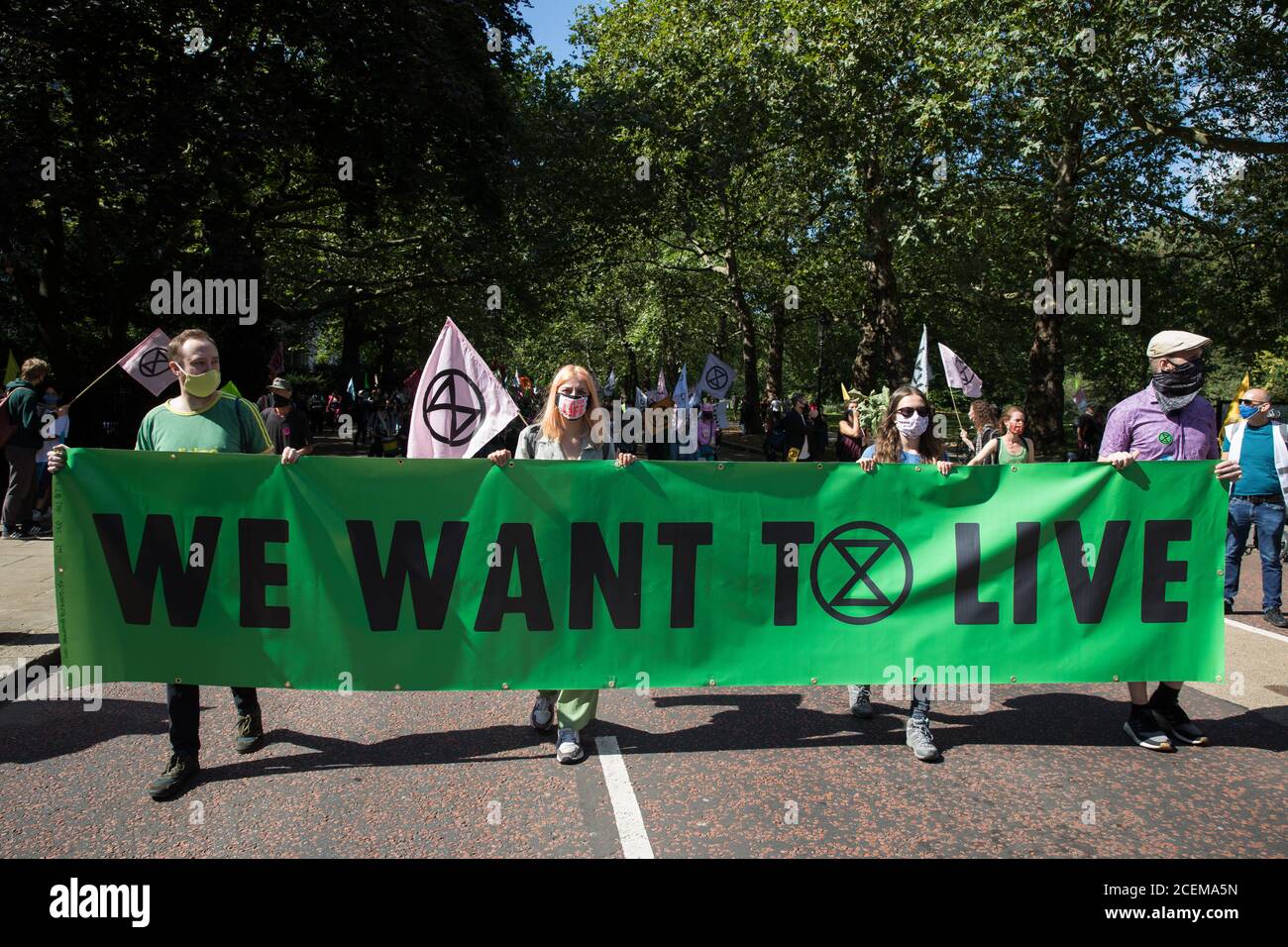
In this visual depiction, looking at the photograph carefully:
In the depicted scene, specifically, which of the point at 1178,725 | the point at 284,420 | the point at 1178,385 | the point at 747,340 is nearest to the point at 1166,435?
the point at 1178,385

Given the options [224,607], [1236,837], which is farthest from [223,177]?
[1236,837]

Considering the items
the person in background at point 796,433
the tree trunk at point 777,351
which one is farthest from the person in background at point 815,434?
the tree trunk at point 777,351

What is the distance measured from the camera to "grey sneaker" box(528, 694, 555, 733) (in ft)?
17.6

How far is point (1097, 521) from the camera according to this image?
17.2 ft

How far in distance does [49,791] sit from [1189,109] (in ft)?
76.9

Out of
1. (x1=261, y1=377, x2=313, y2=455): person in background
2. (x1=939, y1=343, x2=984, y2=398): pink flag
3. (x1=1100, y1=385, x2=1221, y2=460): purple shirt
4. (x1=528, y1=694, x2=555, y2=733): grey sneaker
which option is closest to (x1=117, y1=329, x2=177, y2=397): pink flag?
(x1=261, y1=377, x2=313, y2=455): person in background

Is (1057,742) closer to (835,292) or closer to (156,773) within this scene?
(156,773)

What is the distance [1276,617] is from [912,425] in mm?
5161

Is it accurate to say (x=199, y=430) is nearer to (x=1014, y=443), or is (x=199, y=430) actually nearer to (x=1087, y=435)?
(x=1014, y=443)

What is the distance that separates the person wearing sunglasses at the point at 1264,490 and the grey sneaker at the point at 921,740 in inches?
193

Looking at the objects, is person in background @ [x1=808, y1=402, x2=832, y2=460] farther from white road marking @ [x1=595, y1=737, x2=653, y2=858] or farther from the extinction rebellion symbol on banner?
white road marking @ [x1=595, y1=737, x2=653, y2=858]

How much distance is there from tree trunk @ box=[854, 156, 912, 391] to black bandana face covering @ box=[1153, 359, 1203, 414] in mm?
16250

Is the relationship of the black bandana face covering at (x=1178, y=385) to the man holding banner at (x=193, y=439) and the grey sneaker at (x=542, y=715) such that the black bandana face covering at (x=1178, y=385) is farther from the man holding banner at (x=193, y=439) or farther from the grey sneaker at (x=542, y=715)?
the man holding banner at (x=193, y=439)

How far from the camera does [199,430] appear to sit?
15.8 feet
